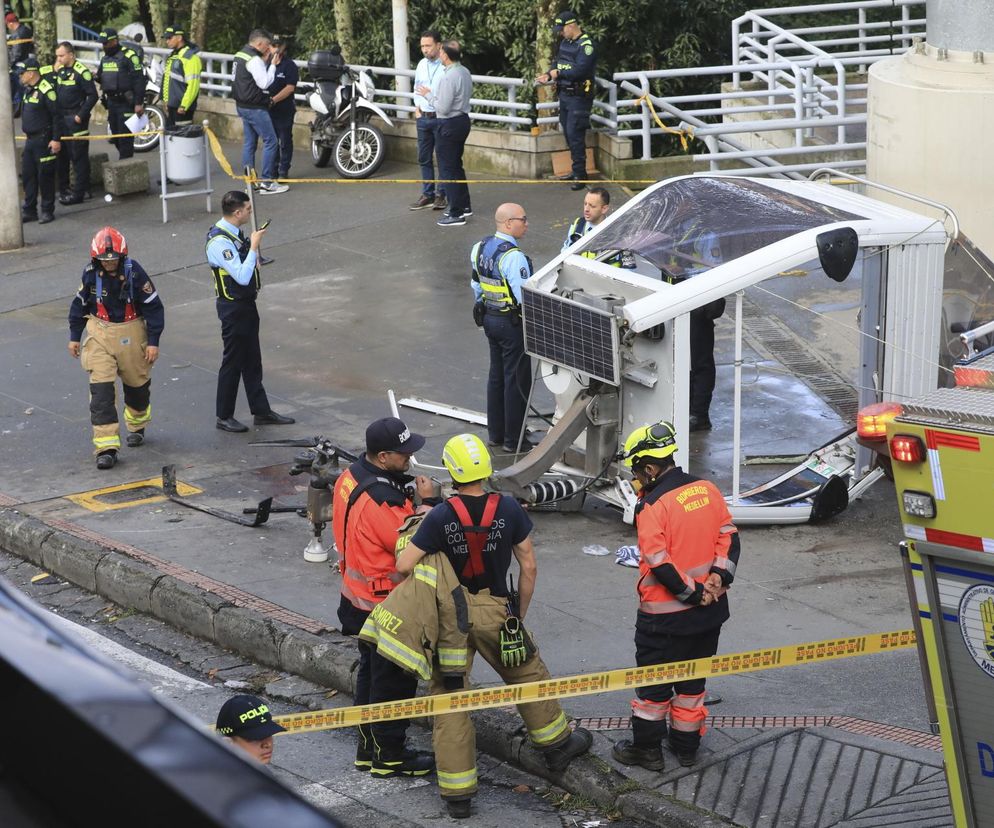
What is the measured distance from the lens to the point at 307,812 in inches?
49.6

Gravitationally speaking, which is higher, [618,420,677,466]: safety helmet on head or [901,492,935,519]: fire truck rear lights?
[901,492,935,519]: fire truck rear lights

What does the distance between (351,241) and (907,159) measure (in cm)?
636

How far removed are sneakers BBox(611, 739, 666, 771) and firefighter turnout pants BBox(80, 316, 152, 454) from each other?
18.9ft

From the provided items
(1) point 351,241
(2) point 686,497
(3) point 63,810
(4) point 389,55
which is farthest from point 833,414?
(4) point 389,55

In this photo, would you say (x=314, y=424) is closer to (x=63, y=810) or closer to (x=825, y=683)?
(x=825, y=683)

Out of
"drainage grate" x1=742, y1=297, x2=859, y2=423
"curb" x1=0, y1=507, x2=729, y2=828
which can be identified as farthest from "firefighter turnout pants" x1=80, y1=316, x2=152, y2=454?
"drainage grate" x1=742, y1=297, x2=859, y2=423

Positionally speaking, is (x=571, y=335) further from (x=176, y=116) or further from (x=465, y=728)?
(x=176, y=116)

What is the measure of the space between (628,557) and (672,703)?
283 centimetres

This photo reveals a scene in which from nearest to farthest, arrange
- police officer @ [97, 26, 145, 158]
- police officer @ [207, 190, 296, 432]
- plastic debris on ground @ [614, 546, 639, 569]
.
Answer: plastic debris on ground @ [614, 546, 639, 569]
police officer @ [207, 190, 296, 432]
police officer @ [97, 26, 145, 158]

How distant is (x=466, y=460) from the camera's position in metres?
6.09

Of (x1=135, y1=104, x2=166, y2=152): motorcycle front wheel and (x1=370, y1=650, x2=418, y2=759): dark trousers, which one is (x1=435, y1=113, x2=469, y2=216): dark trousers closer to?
(x1=135, y1=104, x2=166, y2=152): motorcycle front wheel

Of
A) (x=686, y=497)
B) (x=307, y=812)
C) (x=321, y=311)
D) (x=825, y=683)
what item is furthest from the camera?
(x=321, y=311)

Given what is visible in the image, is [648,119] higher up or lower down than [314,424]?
higher up

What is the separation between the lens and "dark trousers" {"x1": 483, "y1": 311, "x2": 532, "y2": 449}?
35.1ft
